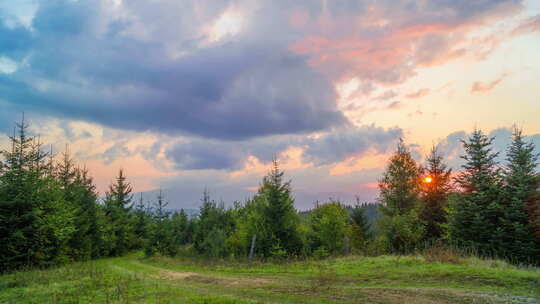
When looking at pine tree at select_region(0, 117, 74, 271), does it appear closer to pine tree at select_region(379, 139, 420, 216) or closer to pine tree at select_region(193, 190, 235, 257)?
pine tree at select_region(193, 190, 235, 257)

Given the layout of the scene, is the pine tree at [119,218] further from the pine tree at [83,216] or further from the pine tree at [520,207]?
the pine tree at [520,207]

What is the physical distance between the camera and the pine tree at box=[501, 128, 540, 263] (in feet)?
83.9

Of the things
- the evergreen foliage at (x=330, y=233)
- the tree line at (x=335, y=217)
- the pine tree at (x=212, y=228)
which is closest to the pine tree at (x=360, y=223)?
the tree line at (x=335, y=217)

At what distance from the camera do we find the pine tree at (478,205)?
27.8 meters

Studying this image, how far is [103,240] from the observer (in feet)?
138

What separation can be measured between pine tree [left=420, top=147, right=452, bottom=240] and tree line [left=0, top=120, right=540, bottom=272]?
3.9 inches

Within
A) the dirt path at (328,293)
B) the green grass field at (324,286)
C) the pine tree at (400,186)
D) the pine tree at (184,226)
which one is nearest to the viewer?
the dirt path at (328,293)

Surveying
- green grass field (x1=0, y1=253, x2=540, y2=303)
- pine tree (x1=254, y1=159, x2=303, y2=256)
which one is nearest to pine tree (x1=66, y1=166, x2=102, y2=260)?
green grass field (x1=0, y1=253, x2=540, y2=303)

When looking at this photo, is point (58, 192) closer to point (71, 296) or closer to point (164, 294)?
point (71, 296)

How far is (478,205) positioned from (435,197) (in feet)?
26.8

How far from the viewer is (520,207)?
26.3 meters

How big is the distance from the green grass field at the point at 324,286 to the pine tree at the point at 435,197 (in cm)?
1824

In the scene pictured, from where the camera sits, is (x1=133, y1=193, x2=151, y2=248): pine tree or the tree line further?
(x1=133, y1=193, x2=151, y2=248): pine tree

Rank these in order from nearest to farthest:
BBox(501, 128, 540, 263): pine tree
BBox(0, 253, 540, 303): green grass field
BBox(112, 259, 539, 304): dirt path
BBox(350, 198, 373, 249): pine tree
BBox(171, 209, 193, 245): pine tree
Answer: BBox(112, 259, 539, 304): dirt path, BBox(0, 253, 540, 303): green grass field, BBox(501, 128, 540, 263): pine tree, BBox(350, 198, 373, 249): pine tree, BBox(171, 209, 193, 245): pine tree
